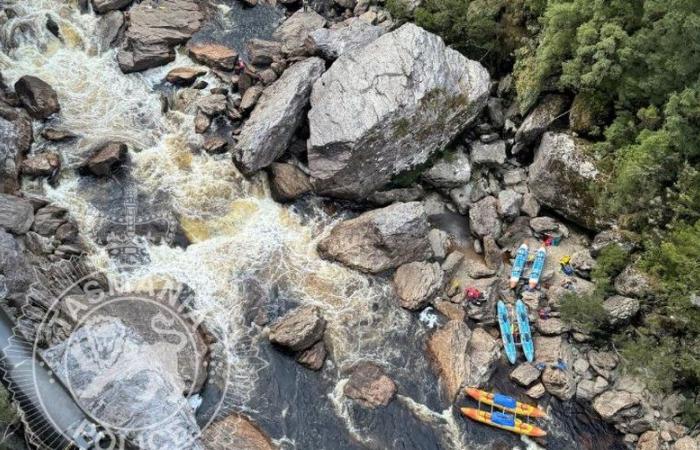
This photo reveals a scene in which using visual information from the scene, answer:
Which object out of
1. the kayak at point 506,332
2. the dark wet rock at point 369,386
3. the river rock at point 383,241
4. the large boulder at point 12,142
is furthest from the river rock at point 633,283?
the large boulder at point 12,142

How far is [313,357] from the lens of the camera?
17.8m

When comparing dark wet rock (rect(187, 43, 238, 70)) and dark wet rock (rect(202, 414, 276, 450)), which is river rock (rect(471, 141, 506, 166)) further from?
dark wet rock (rect(202, 414, 276, 450))

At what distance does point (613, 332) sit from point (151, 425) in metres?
14.4

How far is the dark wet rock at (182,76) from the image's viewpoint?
77.5 ft

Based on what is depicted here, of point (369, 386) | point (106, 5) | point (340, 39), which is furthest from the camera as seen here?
point (106, 5)

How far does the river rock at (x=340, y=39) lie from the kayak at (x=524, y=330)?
11.7 meters

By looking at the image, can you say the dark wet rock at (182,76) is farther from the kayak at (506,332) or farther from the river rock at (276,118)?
the kayak at (506,332)

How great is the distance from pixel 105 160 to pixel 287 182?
20.6 feet

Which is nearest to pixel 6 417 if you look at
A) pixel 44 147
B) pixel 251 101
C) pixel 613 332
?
pixel 44 147

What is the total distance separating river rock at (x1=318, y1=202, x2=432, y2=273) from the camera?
20016mm

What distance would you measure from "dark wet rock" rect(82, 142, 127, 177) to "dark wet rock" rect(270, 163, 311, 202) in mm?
5347

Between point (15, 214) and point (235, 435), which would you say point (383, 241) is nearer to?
point (235, 435)

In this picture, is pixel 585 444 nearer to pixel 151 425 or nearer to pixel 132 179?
pixel 151 425

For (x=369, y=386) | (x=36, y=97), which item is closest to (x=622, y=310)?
(x=369, y=386)
